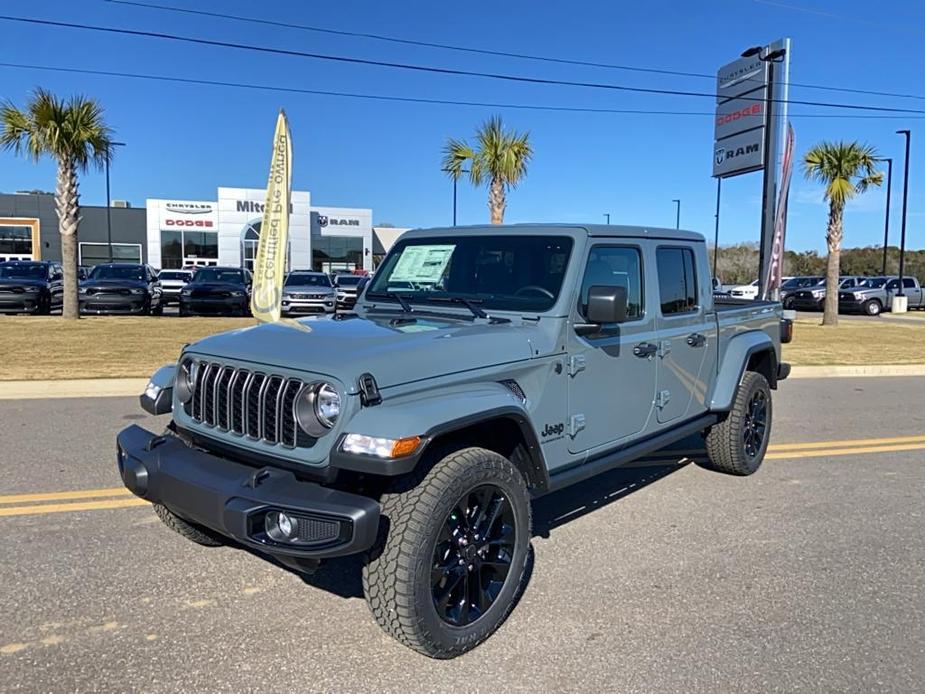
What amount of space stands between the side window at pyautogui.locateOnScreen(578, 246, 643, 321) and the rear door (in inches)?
9.1

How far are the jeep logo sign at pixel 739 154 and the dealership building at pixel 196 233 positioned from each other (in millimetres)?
30983

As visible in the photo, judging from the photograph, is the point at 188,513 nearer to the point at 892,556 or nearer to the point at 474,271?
the point at 474,271

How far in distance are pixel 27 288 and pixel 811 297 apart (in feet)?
97.0

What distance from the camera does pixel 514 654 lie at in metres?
3.15

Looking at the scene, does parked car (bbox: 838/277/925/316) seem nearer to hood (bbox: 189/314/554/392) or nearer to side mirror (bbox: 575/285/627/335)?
side mirror (bbox: 575/285/627/335)

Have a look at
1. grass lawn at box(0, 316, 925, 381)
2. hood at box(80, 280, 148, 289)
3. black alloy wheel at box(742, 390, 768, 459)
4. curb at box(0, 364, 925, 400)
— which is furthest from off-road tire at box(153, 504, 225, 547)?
hood at box(80, 280, 148, 289)

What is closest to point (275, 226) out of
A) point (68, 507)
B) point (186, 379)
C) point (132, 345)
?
point (186, 379)

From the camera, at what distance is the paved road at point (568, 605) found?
9.73ft

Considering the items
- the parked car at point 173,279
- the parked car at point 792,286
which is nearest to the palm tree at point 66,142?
the parked car at point 173,279

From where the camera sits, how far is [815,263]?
74.0 metres

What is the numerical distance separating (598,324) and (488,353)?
0.83m

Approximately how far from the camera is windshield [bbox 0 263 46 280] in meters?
20.8

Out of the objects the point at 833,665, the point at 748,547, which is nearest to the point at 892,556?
the point at 748,547

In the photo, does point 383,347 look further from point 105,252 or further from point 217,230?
point 105,252
